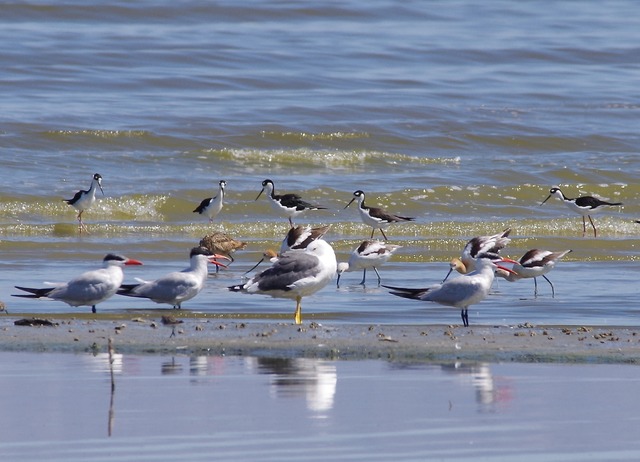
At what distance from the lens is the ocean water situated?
1429 cm

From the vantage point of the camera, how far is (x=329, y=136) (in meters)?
24.9

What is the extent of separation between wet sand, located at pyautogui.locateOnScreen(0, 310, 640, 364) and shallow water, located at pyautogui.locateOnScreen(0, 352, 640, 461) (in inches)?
10.3

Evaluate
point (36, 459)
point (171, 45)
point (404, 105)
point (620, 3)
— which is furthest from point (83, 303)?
point (620, 3)

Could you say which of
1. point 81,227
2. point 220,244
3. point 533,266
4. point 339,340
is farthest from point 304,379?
point 81,227

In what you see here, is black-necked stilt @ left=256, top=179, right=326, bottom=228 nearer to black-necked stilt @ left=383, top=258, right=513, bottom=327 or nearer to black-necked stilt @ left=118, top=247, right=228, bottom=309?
black-necked stilt @ left=118, top=247, right=228, bottom=309

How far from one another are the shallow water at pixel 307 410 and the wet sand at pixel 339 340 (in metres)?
0.26

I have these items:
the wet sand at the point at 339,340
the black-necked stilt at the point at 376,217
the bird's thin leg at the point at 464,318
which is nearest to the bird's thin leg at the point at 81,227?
the black-necked stilt at the point at 376,217

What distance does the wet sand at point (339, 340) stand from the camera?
28.0 feet

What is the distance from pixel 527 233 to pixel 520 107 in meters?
11.1

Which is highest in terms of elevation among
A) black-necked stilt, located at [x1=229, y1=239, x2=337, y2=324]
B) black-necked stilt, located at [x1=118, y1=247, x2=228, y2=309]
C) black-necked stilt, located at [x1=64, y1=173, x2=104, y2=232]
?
black-necked stilt, located at [x1=64, y1=173, x2=104, y2=232]

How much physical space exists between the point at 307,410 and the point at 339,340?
2128 mm

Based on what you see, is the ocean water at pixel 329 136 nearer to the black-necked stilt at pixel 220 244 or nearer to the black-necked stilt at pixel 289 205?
the black-necked stilt at pixel 289 205

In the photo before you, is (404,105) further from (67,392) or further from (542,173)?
(67,392)

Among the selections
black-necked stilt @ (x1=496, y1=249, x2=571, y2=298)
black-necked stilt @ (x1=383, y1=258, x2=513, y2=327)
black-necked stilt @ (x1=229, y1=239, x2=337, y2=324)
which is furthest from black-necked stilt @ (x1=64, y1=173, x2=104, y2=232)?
black-necked stilt @ (x1=383, y1=258, x2=513, y2=327)
